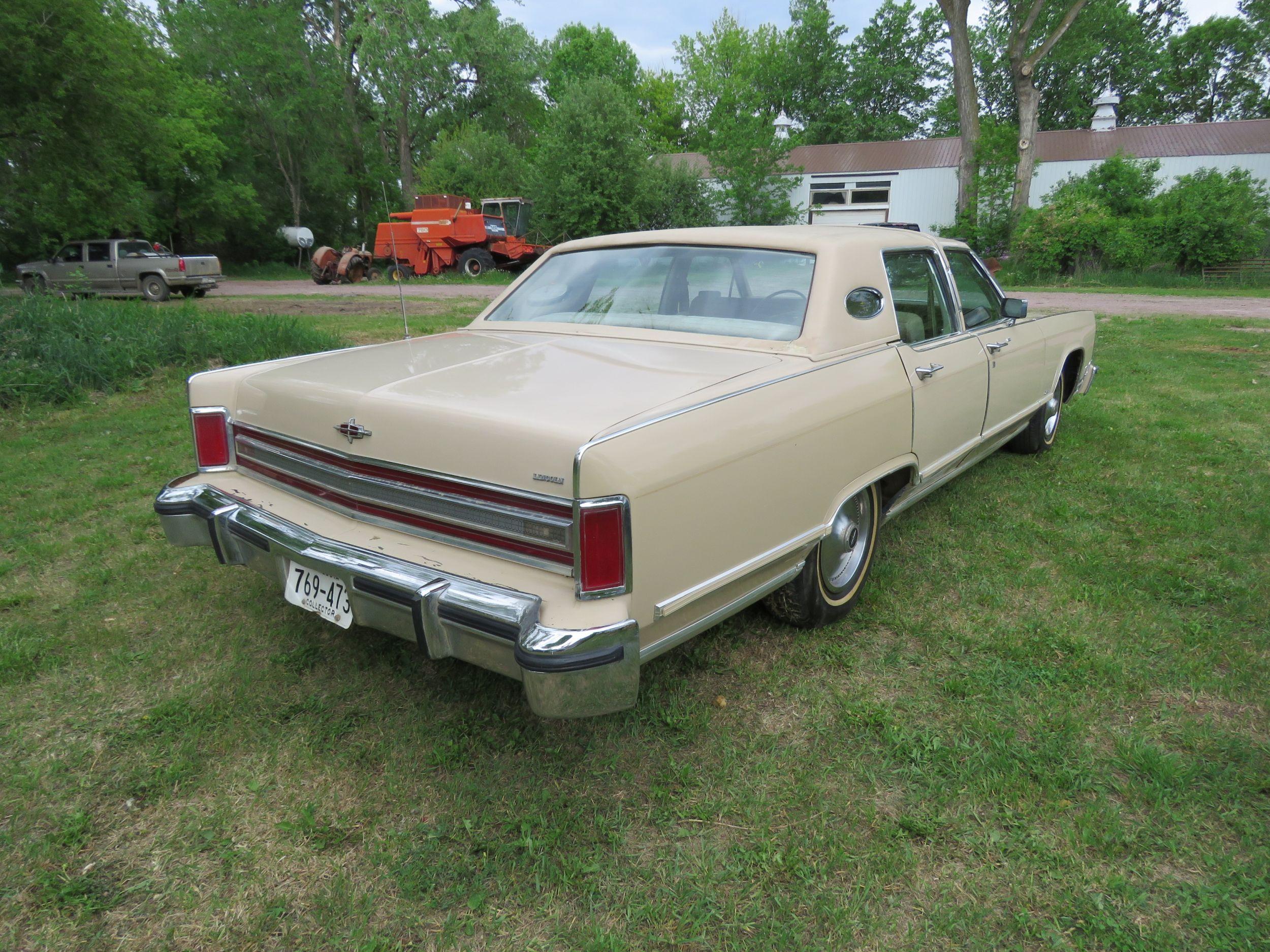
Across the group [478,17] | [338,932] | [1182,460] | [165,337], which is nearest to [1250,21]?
[478,17]

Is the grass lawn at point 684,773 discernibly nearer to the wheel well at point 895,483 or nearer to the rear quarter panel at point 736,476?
the wheel well at point 895,483

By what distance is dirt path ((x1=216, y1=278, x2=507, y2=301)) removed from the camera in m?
17.7

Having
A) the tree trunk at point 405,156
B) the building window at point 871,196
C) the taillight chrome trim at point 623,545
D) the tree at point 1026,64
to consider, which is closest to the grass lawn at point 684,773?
the taillight chrome trim at point 623,545

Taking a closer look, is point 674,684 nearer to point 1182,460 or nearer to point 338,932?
point 338,932

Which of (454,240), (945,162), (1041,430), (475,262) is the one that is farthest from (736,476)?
(945,162)

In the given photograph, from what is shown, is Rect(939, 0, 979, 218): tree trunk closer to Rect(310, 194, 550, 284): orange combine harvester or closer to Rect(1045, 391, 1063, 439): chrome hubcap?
Rect(310, 194, 550, 284): orange combine harvester

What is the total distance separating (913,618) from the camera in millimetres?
3164

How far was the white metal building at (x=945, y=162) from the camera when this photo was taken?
24312mm

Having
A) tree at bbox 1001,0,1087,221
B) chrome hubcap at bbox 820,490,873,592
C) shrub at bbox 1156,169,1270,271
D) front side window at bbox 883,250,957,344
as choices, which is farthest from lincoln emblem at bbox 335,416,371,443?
tree at bbox 1001,0,1087,221

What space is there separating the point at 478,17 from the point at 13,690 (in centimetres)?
3454

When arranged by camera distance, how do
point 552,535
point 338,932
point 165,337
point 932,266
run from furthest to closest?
point 165,337 → point 932,266 → point 552,535 → point 338,932

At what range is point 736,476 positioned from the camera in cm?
221

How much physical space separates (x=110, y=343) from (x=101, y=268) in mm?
13138

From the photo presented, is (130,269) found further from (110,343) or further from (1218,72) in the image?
(1218,72)
